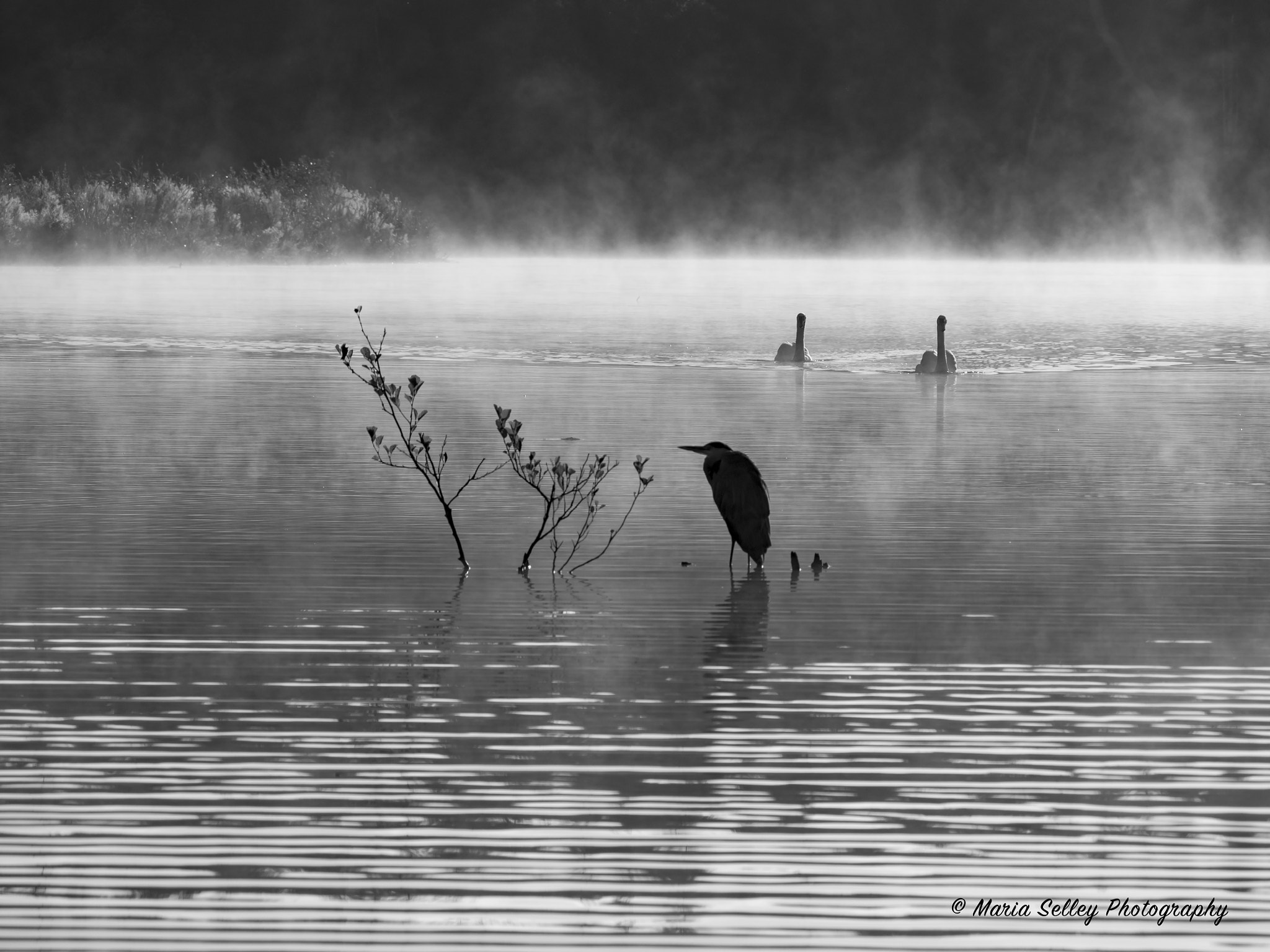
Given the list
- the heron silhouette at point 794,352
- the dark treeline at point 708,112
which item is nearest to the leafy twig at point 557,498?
the heron silhouette at point 794,352

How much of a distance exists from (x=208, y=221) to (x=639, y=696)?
55860 mm

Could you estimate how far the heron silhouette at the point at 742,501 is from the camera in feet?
30.7

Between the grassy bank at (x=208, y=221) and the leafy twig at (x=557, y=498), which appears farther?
the grassy bank at (x=208, y=221)

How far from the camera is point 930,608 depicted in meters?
8.59

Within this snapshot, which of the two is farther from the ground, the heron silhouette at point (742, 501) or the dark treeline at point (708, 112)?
the dark treeline at point (708, 112)

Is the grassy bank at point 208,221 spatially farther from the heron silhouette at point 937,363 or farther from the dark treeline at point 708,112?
the heron silhouette at point 937,363

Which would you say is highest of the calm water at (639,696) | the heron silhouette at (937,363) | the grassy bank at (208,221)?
the grassy bank at (208,221)

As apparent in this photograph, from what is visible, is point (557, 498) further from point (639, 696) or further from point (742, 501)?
point (639, 696)

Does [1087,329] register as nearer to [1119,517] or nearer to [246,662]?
[1119,517]

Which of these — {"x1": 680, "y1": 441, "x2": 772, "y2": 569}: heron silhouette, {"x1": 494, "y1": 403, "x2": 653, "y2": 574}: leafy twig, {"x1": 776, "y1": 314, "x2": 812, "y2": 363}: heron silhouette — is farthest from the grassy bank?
{"x1": 680, "y1": 441, "x2": 772, "y2": 569}: heron silhouette

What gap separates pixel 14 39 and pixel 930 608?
90768 mm

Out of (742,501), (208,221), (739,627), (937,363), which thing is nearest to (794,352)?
(937,363)

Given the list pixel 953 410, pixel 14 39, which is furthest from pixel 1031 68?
pixel 953 410

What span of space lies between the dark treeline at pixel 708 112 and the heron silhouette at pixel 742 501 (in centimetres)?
8229
